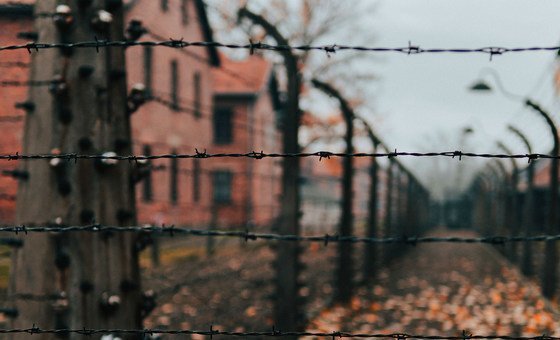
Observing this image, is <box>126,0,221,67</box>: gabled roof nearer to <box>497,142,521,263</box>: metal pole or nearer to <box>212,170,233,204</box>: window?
<box>212,170,233,204</box>: window

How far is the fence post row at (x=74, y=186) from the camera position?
3.26 meters

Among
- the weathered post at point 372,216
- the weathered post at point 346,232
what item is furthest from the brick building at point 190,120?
the weathered post at point 346,232

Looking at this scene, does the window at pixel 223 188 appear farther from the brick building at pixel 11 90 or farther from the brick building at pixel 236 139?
the brick building at pixel 11 90

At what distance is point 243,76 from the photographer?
3014 centimetres

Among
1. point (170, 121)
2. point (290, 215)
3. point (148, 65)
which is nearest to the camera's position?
point (290, 215)

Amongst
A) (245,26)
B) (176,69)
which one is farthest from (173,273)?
(176,69)

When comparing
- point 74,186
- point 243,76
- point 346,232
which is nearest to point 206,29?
point 243,76

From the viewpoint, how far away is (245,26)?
19.5 feet

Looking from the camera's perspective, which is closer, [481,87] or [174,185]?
[481,87]

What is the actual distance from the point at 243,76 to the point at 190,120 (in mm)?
7847

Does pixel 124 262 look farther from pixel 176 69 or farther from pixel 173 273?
pixel 176 69

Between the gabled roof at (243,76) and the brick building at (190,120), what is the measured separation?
50mm

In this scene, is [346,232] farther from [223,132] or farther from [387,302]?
[223,132]

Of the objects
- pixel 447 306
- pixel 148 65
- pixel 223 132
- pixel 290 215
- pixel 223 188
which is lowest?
pixel 447 306
